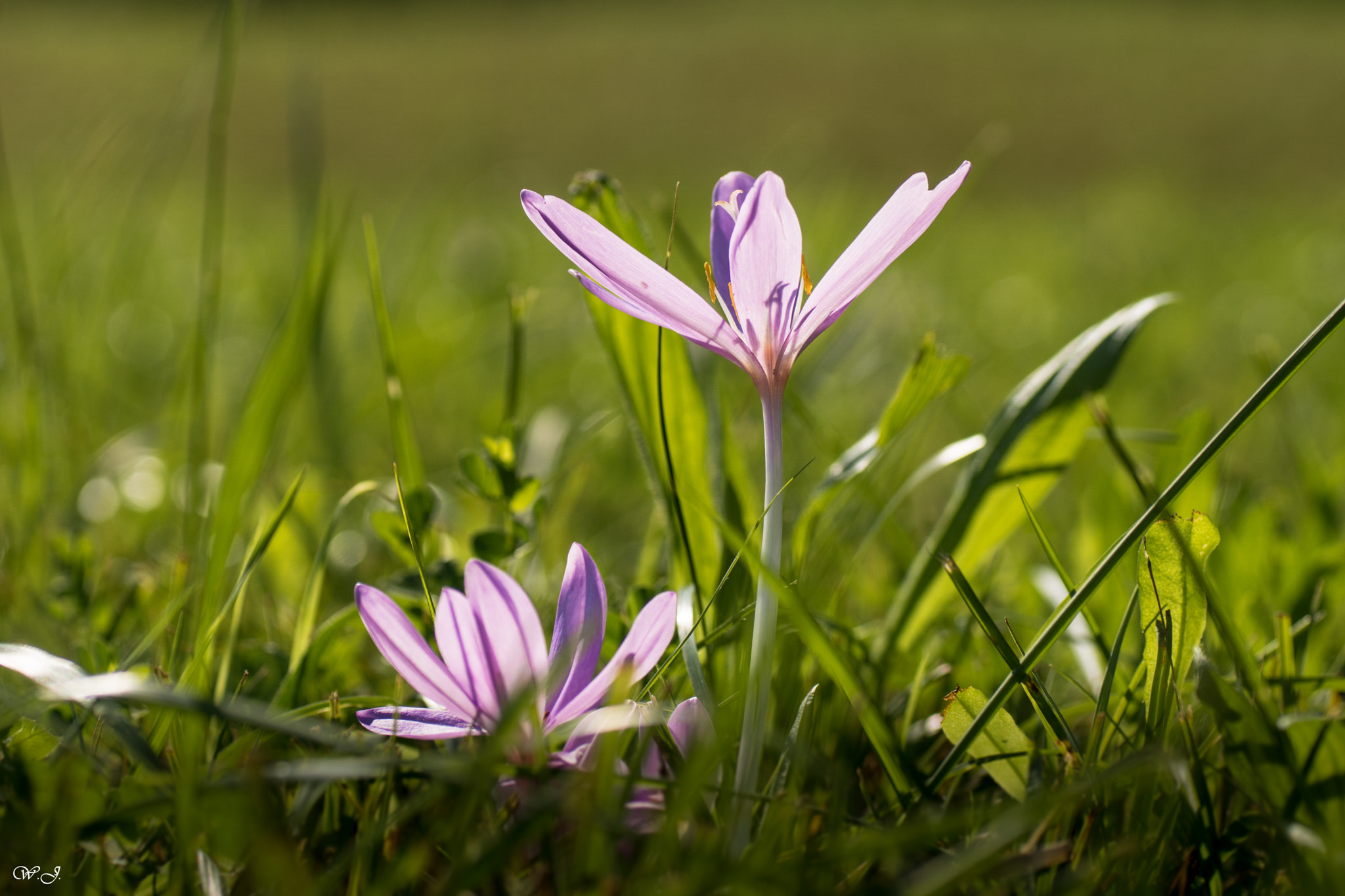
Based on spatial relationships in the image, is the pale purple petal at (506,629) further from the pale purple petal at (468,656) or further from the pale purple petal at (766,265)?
the pale purple petal at (766,265)

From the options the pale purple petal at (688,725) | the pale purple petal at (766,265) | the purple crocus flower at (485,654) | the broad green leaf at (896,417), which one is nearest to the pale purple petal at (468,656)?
the purple crocus flower at (485,654)

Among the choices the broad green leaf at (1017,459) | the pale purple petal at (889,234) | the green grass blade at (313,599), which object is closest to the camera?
the pale purple petal at (889,234)

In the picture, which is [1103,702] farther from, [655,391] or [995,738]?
[655,391]

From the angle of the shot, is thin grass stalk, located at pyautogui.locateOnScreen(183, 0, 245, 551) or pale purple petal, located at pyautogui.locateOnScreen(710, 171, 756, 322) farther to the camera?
thin grass stalk, located at pyautogui.locateOnScreen(183, 0, 245, 551)

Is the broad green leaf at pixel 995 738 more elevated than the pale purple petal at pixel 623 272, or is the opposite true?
the pale purple petal at pixel 623 272

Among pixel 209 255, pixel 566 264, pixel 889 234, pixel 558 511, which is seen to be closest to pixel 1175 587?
pixel 889 234

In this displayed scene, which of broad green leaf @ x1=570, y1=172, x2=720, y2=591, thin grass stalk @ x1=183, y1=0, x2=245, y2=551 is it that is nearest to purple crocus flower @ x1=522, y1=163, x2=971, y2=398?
broad green leaf @ x1=570, y1=172, x2=720, y2=591

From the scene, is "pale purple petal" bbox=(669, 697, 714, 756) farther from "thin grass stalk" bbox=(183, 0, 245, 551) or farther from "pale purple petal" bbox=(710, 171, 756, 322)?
"thin grass stalk" bbox=(183, 0, 245, 551)
